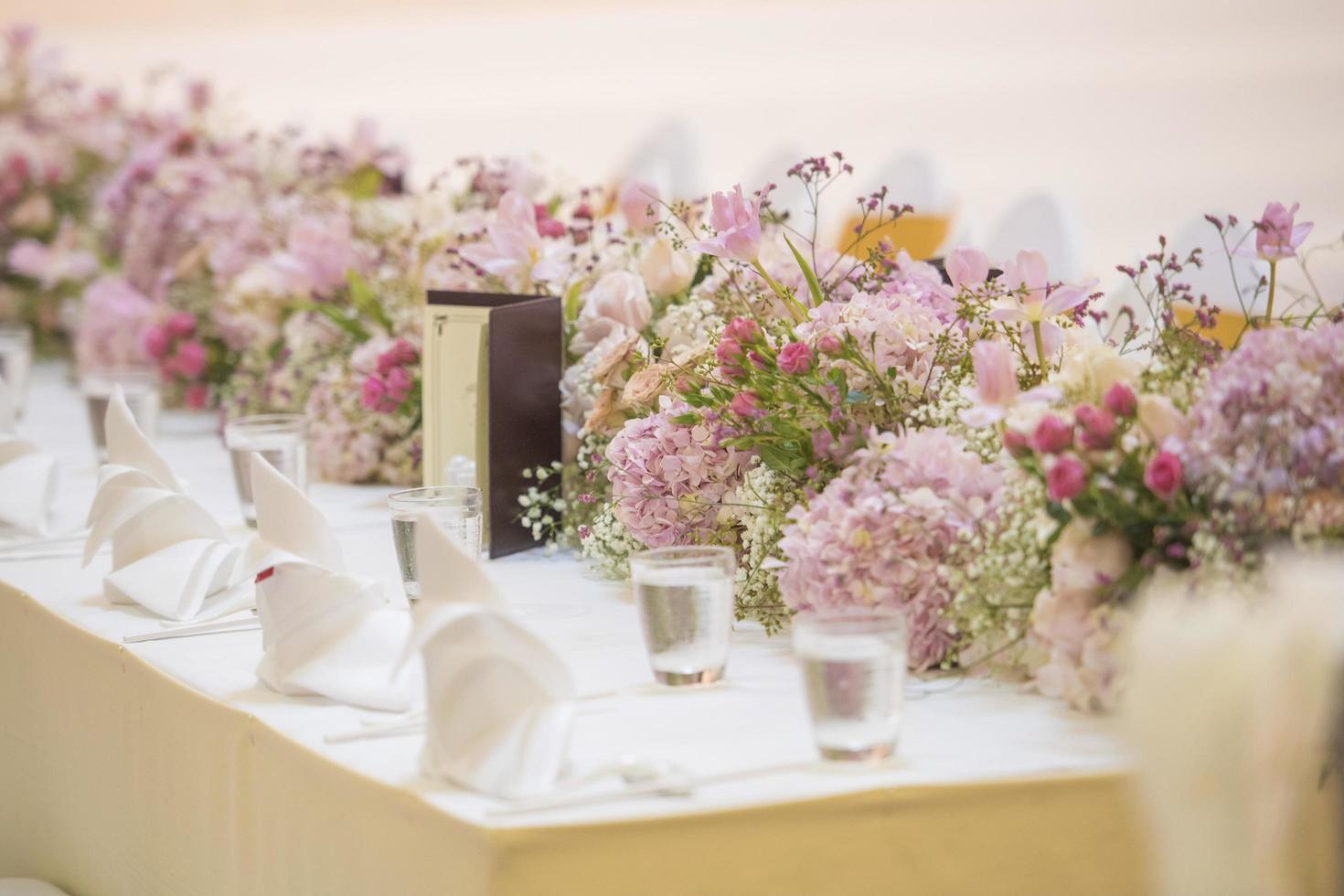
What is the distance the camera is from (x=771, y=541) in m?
1.51

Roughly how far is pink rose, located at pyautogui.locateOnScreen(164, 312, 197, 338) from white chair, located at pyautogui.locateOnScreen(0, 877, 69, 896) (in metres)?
1.61

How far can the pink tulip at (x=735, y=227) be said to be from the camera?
150 centimetres

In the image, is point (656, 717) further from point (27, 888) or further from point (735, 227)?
point (27, 888)

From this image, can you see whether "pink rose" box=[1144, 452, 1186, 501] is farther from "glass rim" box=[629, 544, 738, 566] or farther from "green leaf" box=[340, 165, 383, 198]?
"green leaf" box=[340, 165, 383, 198]

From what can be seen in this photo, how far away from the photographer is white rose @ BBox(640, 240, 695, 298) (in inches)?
75.6

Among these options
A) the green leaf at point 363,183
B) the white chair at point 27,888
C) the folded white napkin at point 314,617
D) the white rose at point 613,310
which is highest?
the green leaf at point 363,183

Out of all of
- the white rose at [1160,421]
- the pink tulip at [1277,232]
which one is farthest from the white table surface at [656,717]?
the pink tulip at [1277,232]

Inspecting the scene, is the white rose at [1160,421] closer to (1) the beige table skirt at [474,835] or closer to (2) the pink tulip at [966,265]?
(1) the beige table skirt at [474,835]

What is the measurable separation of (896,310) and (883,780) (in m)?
0.58

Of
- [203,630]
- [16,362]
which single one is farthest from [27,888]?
[16,362]

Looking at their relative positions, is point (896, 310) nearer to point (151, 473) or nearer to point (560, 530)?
point (560, 530)

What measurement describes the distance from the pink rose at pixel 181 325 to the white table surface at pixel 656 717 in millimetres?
1318

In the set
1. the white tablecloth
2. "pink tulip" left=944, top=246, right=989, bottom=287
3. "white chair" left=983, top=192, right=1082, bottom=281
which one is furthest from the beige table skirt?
"white chair" left=983, top=192, right=1082, bottom=281

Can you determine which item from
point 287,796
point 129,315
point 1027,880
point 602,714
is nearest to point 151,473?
point 287,796
